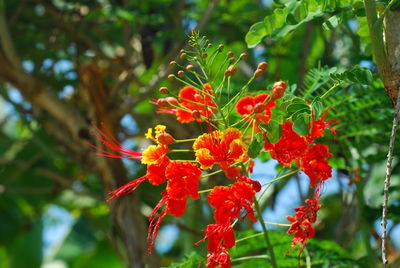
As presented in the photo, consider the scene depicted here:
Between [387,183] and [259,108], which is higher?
[259,108]

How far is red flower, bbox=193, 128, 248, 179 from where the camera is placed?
144 centimetres

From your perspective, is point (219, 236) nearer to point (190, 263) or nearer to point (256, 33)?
point (190, 263)

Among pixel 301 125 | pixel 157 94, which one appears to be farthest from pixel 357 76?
pixel 157 94

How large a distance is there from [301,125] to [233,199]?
0.74 ft

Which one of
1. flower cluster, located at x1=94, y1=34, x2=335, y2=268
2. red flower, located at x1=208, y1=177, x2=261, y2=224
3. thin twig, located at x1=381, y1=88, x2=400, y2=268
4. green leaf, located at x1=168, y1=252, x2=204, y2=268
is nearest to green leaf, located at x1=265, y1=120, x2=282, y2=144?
flower cluster, located at x1=94, y1=34, x2=335, y2=268

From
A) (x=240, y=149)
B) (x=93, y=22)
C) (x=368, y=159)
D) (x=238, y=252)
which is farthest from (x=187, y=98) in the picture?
(x=93, y=22)

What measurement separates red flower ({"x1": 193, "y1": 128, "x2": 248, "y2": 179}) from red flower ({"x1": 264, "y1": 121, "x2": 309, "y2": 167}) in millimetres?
116

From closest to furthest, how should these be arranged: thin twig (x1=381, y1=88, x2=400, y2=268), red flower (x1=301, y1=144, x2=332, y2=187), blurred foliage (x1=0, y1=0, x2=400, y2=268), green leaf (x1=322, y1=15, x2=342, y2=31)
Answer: thin twig (x1=381, y1=88, x2=400, y2=268), red flower (x1=301, y1=144, x2=332, y2=187), green leaf (x1=322, y1=15, x2=342, y2=31), blurred foliage (x1=0, y1=0, x2=400, y2=268)

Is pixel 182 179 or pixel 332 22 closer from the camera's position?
pixel 182 179

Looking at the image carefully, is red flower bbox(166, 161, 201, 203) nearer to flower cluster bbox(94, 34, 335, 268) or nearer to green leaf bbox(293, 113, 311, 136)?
flower cluster bbox(94, 34, 335, 268)

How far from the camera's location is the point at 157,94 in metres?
3.21

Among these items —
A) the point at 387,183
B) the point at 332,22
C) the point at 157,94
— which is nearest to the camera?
the point at 387,183

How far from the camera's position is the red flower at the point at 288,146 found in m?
1.54

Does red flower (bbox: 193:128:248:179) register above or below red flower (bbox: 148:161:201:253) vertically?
above
